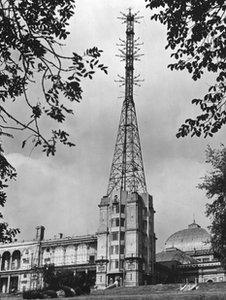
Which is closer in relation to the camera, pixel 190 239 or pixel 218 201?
pixel 218 201

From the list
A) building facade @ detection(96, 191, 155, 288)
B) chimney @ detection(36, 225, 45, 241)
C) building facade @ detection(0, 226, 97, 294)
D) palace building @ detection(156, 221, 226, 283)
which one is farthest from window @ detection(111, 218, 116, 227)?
chimney @ detection(36, 225, 45, 241)

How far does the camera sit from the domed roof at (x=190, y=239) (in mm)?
118188

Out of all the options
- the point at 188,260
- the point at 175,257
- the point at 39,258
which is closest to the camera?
the point at 39,258

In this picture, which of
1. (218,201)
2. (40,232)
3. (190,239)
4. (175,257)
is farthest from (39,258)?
(218,201)

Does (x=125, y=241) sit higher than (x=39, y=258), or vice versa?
(x=125, y=241)

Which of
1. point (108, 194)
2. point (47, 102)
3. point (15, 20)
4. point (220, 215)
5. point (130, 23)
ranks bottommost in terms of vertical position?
point (47, 102)

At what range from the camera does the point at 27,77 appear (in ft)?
42.8

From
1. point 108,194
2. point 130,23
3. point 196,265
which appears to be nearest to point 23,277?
point 108,194

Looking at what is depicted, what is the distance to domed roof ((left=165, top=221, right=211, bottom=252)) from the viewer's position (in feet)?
388

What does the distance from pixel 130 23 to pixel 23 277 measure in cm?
5499

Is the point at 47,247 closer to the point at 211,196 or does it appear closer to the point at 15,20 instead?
the point at 211,196

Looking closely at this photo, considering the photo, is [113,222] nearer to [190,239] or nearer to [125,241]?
[125,241]

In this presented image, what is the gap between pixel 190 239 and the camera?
12119cm

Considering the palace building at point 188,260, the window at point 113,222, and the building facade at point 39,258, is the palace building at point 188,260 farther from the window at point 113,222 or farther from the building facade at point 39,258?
the window at point 113,222
